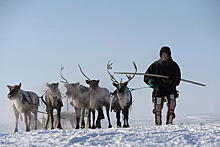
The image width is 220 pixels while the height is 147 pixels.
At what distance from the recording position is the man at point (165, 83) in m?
9.88

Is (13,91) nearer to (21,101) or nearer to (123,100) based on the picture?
(21,101)

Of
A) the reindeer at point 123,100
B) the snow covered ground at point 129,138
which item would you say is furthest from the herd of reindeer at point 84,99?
the snow covered ground at point 129,138

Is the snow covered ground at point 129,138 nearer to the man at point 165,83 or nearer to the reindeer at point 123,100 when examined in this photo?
the man at point 165,83

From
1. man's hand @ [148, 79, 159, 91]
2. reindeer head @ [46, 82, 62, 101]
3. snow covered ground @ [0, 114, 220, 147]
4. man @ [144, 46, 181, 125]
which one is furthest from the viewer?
reindeer head @ [46, 82, 62, 101]

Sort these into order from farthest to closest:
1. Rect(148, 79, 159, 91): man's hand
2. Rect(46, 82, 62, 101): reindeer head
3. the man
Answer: Rect(46, 82, 62, 101): reindeer head < Rect(148, 79, 159, 91): man's hand < the man

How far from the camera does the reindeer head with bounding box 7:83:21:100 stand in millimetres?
12672

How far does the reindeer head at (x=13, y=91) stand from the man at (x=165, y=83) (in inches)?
207

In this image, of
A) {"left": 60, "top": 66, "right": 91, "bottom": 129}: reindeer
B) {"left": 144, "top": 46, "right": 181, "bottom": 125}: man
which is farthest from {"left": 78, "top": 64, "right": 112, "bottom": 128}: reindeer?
{"left": 144, "top": 46, "right": 181, "bottom": 125}: man

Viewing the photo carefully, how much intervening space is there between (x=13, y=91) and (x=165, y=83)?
5.94m

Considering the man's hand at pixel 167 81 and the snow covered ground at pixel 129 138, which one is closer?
the snow covered ground at pixel 129 138

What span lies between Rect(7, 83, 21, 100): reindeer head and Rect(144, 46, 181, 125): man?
207 inches

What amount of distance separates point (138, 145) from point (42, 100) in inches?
317

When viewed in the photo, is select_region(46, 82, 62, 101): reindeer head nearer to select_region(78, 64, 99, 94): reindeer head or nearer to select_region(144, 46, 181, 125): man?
select_region(78, 64, 99, 94): reindeer head

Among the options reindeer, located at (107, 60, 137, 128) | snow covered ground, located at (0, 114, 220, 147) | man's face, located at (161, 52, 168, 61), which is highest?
man's face, located at (161, 52, 168, 61)
